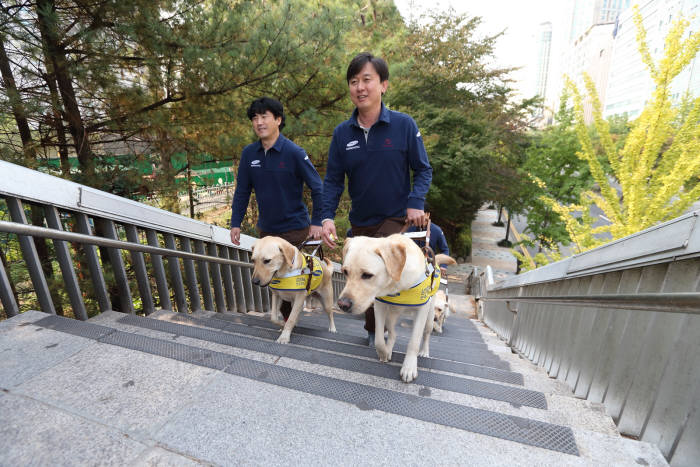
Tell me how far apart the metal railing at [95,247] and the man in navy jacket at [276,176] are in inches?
34.2

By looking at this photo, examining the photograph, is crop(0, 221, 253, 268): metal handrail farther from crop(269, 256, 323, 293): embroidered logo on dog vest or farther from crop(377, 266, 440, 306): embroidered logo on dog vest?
crop(377, 266, 440, 306): embroidered logo on dog vest

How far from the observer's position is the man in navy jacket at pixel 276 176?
3.10 meters

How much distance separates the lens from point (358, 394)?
64.2 inches

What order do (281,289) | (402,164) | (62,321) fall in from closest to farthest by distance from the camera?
(62,321)
(402,164)
(281,289)

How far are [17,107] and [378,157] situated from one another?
3691 mm

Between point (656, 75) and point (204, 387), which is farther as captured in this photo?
point (656, 75)

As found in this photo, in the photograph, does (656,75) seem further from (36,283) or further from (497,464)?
(36,283)

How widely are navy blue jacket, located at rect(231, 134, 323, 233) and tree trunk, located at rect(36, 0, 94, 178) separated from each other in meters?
2.27

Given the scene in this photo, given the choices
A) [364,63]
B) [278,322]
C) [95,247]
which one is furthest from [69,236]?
[364,63]

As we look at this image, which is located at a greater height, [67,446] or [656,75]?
[656,75]

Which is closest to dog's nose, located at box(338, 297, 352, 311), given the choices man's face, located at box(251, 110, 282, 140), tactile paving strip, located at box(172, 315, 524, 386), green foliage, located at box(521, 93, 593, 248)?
tactile paving strip, located at box(172, 315, 524, 386)

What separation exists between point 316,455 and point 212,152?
Result: 5103 millimetres

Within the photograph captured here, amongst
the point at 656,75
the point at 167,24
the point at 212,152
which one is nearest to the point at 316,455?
the point at 167,24

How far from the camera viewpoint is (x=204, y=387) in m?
1.58
